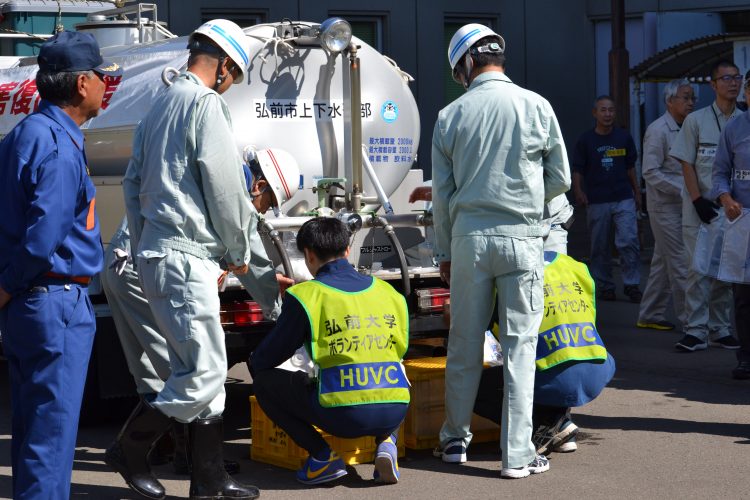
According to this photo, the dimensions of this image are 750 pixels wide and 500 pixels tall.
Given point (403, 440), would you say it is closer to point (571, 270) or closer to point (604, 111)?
point (571, 270)

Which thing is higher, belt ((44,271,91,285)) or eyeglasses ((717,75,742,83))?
eyeglasses ((717,75,742,83))

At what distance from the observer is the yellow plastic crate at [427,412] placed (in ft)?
20.8

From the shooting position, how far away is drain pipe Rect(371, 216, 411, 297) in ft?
22.6

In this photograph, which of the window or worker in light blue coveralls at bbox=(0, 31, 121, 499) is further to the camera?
the window

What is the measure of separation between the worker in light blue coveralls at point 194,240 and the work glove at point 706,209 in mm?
4056

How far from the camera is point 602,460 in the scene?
20.1 ft

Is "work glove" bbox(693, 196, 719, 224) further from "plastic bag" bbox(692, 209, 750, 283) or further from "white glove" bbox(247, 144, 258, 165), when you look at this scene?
"white glove" bbox(247, 144, 258, 165)

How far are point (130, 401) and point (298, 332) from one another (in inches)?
76.3

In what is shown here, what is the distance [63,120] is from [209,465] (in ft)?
5.41

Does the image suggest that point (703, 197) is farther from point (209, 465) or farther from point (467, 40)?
point (209, 465)

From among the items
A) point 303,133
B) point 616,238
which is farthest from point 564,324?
point 616,238

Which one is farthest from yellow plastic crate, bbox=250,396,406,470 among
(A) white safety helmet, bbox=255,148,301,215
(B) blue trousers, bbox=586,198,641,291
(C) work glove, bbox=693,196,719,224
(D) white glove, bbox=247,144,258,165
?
(B) blue trousers, bbox=586,198,641,291

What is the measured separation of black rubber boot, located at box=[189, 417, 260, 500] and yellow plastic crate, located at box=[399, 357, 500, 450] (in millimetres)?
1173

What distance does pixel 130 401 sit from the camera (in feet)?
23.6
